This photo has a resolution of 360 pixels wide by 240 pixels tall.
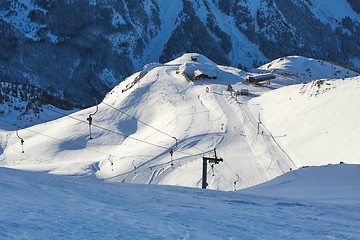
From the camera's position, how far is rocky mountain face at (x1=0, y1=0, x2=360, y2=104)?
119m

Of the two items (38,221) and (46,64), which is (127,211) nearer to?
(38,221)

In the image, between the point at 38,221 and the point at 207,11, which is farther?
the point at 207,11

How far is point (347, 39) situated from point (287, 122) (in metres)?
133

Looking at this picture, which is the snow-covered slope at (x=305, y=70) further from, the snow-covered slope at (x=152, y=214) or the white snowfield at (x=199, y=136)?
the snow-covered slope at (x=152, y=214)

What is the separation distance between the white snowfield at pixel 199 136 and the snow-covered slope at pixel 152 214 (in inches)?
586

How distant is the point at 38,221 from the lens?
17.7 feet

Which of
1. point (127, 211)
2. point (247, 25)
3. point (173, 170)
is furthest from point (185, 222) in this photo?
point (247, 25)

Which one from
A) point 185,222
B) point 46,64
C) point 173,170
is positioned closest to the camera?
point 185,222

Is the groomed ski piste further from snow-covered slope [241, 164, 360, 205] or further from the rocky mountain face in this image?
the rocky mountain face

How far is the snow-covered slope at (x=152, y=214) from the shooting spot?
17.7 ft

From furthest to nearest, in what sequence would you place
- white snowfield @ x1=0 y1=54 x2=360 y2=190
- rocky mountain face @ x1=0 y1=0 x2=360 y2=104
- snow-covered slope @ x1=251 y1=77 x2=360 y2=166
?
rocky mountain face @ x1=0 y1=0 x2=360 y2=104
snow-covered slope @ x1=251 y1=77 x2=360 y2=166
white snowfield @ x1=0 y1=54 x2=360 y2=190

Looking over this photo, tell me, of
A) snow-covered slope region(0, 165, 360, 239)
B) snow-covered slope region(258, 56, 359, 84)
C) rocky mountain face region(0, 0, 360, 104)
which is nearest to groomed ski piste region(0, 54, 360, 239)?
snow-covered slope region(0, 165, 360, 239)

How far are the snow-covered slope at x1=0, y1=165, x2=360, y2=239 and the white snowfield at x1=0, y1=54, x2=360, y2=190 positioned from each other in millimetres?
14896

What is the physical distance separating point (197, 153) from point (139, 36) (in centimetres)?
10998
